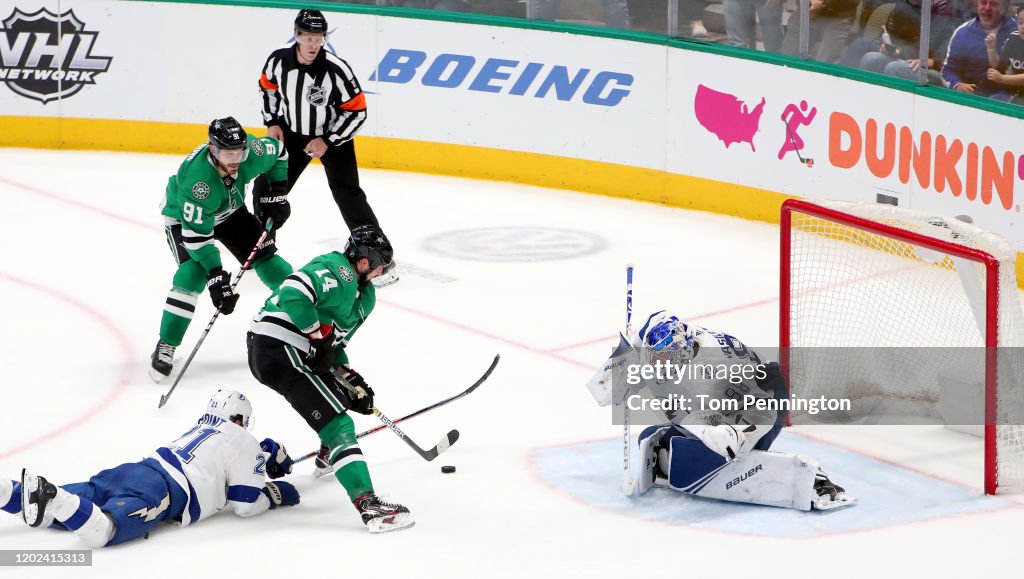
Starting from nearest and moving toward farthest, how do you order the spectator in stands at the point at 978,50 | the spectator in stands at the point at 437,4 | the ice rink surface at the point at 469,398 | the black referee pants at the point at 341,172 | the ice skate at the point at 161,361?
the ice rink surface at the point at 469,398 → the ice skate at the point at 161,361 → the spectator in stands at the point at 978,50 → the black referee pants at the point at 341,172 → the spectator in stands at the point at 437,4

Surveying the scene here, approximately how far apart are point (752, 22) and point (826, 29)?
535mm

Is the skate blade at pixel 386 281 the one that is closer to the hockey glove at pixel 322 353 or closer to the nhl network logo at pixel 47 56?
the hockey glove at pixel 322 353

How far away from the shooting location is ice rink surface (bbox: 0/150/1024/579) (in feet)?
15.3

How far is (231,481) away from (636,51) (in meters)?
5.36

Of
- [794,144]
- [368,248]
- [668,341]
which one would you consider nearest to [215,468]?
[368,248]

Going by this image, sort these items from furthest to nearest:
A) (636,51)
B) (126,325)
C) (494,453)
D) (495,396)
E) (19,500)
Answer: (636,51)
(126,325)
(495,396)
(494,453)
(19,500)

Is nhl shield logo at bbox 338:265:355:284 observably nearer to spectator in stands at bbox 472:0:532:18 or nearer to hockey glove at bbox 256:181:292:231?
hockey glove at bbox 256:181:292:231

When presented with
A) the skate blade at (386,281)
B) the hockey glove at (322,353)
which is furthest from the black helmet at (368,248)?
the skate blade at (386,281)

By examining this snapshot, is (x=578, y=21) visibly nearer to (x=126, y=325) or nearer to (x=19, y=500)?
(x=126, y=325)

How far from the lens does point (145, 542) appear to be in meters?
4.68

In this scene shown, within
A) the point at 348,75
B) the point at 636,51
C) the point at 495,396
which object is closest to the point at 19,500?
the point at 495,396

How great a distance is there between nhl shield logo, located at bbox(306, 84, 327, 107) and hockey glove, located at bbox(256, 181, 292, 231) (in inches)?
26.6

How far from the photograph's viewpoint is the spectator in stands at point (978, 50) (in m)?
7.54

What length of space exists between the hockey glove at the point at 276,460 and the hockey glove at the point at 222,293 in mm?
1283
